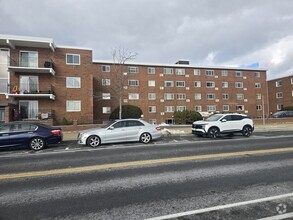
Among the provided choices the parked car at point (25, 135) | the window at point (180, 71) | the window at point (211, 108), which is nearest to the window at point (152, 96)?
the window at point (180, 71)

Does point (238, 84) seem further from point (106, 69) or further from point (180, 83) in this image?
point (106, 69)

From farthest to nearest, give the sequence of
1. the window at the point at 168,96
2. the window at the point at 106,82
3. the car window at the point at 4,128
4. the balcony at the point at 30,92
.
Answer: the window at the point at 168,96, the window at the point at 106,82, the balcony at the point at 30,92, the car window at the point at 4,128

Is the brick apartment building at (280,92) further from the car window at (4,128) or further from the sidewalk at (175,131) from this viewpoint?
the car window at (4,128)

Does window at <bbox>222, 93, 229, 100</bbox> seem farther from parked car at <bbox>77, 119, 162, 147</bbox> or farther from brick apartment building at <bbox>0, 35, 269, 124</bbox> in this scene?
parked car at <bbox>77, 119, 162, 147</bbox>

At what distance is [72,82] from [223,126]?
19.0 meters

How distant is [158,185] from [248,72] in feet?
143

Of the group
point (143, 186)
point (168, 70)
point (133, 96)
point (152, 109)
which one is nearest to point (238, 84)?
point (168, 70)

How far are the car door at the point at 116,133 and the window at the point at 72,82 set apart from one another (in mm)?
15880

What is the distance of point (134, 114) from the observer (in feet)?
92.7

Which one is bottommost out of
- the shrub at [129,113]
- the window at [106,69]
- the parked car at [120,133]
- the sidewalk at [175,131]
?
the sidewalk at [175,131]

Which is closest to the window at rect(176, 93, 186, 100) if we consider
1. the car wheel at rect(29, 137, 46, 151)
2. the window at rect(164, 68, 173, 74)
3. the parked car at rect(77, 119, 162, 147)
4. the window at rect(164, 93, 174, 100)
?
the window at rect(164, 93, 174, 100)

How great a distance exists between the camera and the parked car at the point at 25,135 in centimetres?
1059

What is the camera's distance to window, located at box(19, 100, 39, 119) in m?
22.8

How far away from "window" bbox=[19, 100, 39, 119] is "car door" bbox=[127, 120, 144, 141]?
15594 mm
